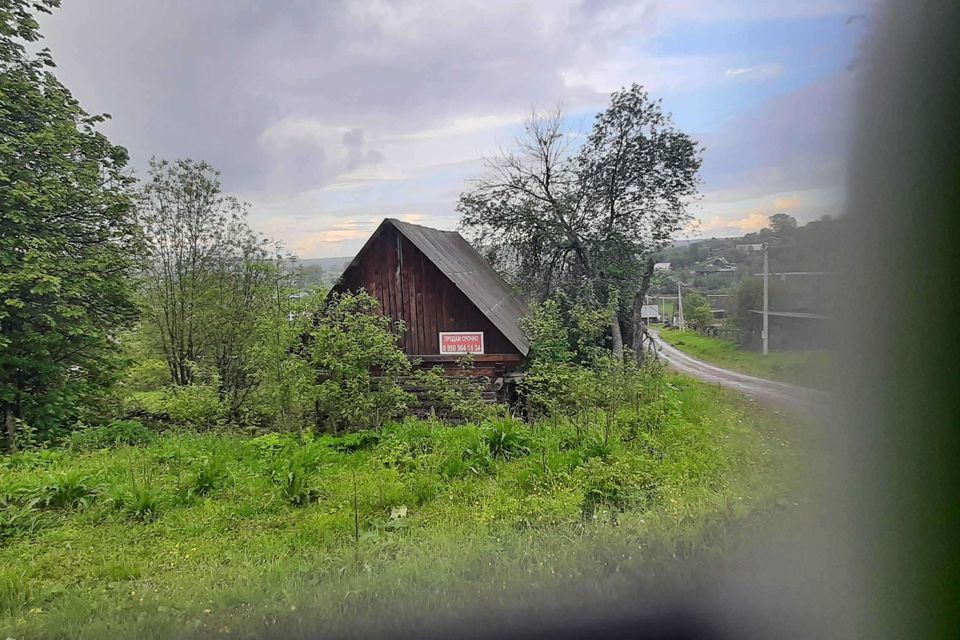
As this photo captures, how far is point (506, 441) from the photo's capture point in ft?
6.63

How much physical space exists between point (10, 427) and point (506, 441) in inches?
90.4

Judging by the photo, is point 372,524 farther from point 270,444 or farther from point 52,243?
point 52,243

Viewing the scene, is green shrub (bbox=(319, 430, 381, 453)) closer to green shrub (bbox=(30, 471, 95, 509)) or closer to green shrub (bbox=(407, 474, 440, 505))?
green shrub (bbox=(407, 474, 440, 505))

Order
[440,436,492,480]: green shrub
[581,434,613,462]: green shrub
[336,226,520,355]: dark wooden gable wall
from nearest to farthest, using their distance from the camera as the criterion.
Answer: [581,434,613,462]: green shrub → [440,436,492,480]: green shrub → [336,226,520,355]: dark wooden gable wall

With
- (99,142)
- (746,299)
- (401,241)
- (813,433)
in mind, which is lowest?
(813,433)

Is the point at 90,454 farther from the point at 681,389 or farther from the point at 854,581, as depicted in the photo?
the point at 854,581

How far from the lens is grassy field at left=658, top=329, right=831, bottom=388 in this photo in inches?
30.7

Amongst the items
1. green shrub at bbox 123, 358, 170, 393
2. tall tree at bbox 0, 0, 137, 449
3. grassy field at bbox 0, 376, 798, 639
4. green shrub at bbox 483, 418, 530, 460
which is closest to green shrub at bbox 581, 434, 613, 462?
grassy field at bbox 0, 376, 798, 639

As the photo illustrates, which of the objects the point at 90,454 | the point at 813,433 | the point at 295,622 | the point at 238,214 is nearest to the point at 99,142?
the point at 238,214

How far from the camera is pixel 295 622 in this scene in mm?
989

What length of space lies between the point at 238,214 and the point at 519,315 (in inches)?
80.4

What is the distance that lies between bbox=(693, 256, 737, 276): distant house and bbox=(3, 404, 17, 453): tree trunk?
2.90 m

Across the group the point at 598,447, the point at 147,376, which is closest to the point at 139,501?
the point at 598,447

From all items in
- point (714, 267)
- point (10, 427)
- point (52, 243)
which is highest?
point (52, 243)
